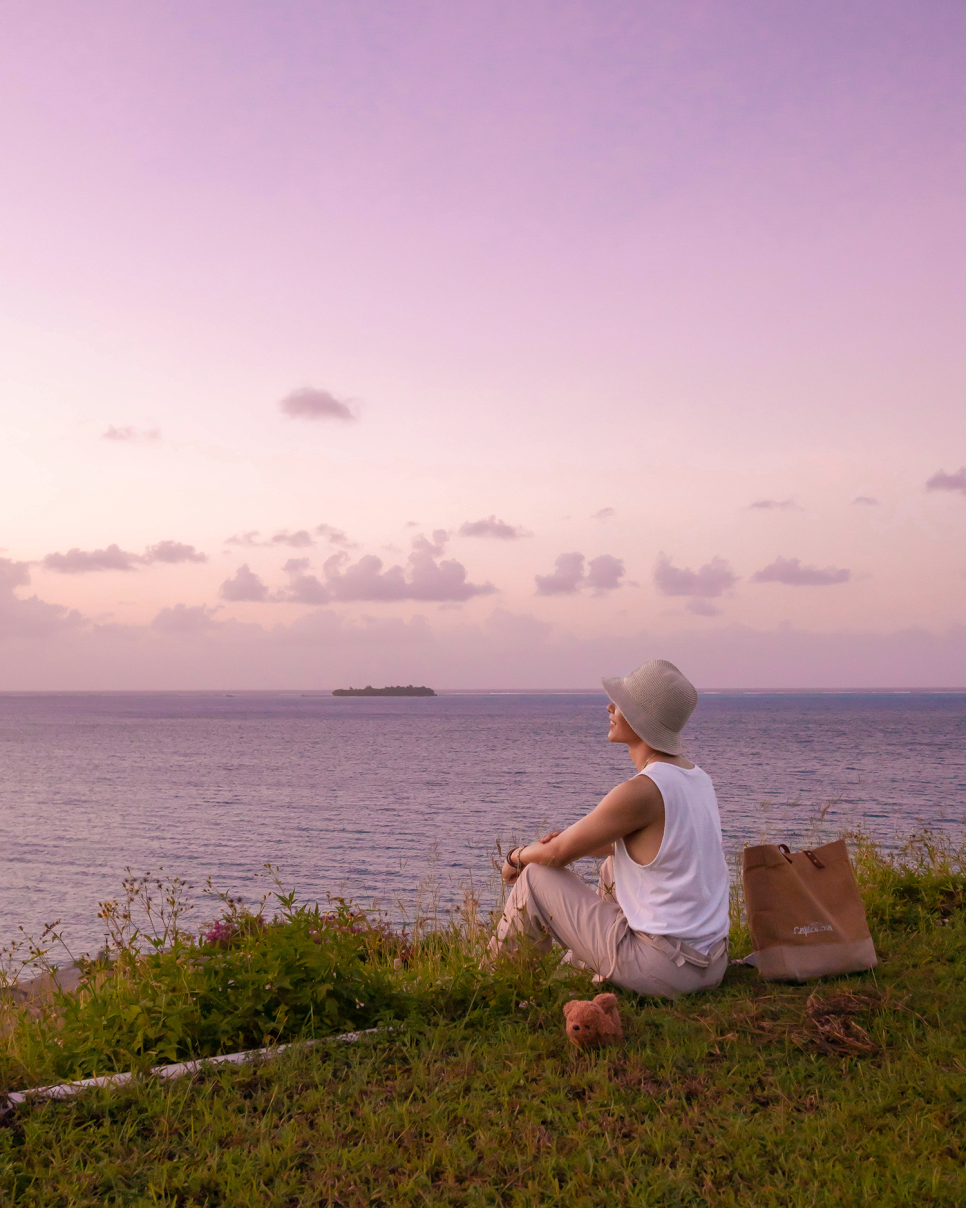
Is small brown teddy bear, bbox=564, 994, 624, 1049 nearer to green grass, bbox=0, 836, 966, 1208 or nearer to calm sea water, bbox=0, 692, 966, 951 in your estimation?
green grass, bbox=0, 836, 966, 1208

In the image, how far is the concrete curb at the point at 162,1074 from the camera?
3845mm

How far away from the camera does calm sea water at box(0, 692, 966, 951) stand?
24.4m

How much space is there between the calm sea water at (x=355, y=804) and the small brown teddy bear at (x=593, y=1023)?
178 inches

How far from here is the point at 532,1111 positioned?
12.4ft

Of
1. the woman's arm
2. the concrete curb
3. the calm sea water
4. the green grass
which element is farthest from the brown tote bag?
the calm sea water

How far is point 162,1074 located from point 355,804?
37043 millimetres

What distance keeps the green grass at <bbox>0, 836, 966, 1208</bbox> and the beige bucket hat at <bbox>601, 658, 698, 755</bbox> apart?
1.55 meters

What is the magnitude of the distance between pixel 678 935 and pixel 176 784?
164 ft

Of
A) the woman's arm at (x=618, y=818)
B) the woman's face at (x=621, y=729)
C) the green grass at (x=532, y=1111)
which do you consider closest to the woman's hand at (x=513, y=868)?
the woman's arm at (x=618, y=818)

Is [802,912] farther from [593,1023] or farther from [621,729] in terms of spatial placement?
[593,1023]

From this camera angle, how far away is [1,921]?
19.9 meters

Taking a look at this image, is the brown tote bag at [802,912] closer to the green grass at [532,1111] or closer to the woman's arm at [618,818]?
the green grass at [532,1111]

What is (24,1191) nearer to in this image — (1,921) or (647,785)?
(647,785)

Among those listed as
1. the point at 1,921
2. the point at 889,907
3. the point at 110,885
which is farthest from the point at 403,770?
the point at 889,907
